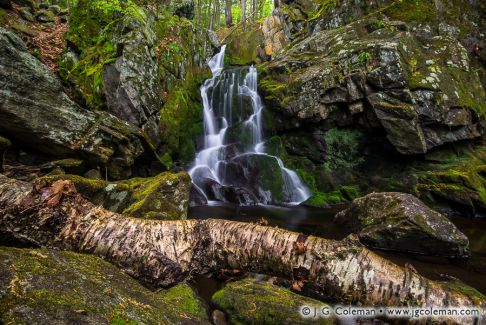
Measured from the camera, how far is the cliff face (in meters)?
13.1

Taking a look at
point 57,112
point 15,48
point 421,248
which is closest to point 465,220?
point 421,248

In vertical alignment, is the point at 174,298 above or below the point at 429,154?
below

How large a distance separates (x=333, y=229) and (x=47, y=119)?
8448 mm

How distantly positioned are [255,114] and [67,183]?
1378 centimetres

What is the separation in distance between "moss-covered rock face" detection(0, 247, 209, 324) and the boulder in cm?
671

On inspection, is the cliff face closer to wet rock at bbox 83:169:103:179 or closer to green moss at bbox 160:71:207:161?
green moss at bbox 160:71:207:161

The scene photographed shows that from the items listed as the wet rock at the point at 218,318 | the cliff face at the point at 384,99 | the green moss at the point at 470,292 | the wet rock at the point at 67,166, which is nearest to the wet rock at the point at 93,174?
the wet rock at the point at 67,166

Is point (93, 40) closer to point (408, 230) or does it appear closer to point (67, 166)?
point (67, 166)

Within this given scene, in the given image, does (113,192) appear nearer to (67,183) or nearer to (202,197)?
(67,183)

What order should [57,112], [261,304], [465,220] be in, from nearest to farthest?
[261,304], [57,112], [465,220]

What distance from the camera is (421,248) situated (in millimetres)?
7559

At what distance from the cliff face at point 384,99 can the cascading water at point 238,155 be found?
94 cm

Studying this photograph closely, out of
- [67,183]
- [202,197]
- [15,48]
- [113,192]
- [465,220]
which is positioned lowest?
[465,220]

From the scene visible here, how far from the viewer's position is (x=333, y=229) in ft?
30.4
